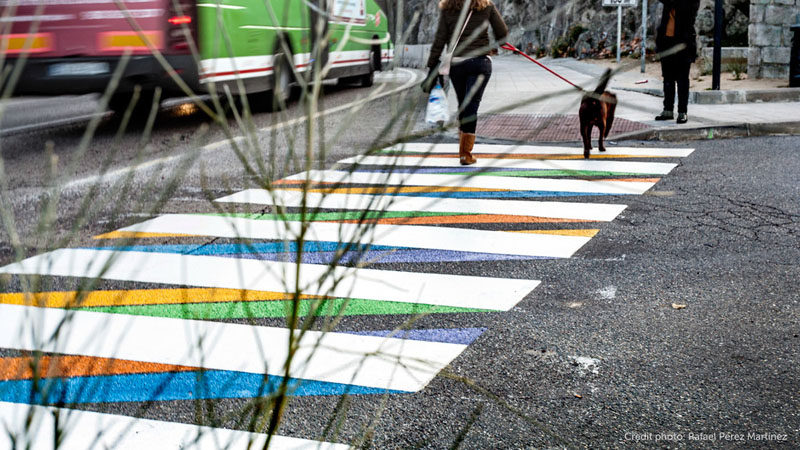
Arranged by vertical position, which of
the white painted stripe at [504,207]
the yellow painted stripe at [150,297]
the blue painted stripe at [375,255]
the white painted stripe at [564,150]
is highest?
the yellow painted stripe at [150,297]

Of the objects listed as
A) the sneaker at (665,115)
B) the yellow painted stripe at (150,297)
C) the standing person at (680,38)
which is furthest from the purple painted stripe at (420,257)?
the sneaker at (665,115)

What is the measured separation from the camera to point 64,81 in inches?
409

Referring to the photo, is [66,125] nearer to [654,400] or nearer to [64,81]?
[64,81]

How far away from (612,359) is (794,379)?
69cm

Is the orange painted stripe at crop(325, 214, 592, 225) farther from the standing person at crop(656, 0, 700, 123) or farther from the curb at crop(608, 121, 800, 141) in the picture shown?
the standing person at crop(656, 0, 700, 123)

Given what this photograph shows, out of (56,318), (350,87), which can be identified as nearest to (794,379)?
(56,318)

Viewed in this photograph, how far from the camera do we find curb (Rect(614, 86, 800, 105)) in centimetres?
1341

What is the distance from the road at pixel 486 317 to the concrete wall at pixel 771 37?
11.0m

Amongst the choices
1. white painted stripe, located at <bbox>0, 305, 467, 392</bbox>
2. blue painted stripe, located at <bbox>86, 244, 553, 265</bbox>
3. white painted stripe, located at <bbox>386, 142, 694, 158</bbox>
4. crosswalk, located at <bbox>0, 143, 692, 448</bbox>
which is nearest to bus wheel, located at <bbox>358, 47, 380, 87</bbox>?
white painted stripe, located at <bbox>386, 142, 694, 158</bbox>

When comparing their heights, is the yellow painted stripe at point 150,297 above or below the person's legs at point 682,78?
below

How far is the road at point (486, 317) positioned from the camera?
2898 millimetres

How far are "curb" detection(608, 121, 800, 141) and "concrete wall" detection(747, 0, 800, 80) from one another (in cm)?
744

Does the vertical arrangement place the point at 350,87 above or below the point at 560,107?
below

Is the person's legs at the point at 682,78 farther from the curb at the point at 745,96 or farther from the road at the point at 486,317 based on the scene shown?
the road at the point at 486,317
